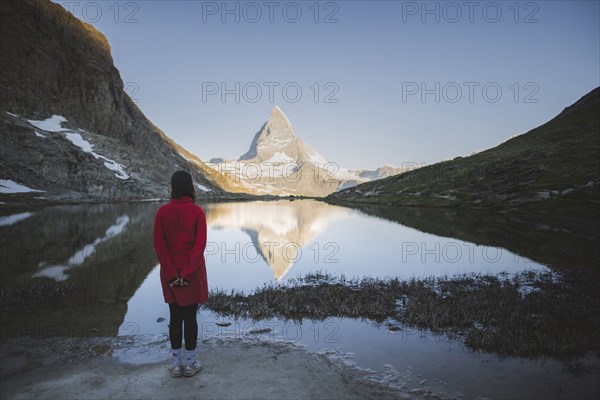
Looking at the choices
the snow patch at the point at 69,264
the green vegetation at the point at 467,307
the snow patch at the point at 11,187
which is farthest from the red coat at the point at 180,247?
the snow patch at the point at 11,187

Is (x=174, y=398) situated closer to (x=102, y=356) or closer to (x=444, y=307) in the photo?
(x=102, y=356)

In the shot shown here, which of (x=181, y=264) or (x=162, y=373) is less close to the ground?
(x=181, y=264)

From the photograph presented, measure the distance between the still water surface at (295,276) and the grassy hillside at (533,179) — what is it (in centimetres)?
4806

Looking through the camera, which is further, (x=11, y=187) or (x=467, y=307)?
(x=11, y=187)

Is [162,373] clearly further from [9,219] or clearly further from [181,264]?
[9,219]

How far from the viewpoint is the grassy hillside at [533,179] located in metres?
64.2

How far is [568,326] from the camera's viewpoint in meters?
10.7

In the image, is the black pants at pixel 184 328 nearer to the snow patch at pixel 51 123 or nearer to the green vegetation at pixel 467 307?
the green vegetation at pixel 467 307

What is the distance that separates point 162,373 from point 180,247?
2.83m

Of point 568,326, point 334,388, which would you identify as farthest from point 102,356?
point 568,326

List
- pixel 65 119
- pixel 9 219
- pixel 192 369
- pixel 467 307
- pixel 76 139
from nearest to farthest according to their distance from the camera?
pixel 192 369 < pixel 467 307 < pixel 9 219 < pixel 76 139 < pixel 65 119

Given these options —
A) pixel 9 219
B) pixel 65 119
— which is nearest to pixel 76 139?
pixel 65 119

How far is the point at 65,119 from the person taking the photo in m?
125

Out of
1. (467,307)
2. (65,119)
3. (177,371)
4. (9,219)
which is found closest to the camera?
(177,371)
